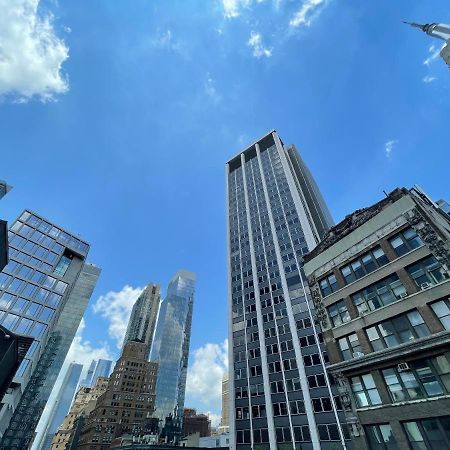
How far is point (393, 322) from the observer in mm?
19422

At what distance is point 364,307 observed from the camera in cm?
2167

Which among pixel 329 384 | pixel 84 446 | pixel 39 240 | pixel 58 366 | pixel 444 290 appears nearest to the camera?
pixel 444 290

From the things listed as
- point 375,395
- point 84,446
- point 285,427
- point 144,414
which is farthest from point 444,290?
point 84,446

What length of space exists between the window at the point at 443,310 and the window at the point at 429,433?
4.93 m

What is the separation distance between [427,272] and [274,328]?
48811 mm

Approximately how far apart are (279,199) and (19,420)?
12667cm

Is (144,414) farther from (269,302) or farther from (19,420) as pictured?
(269,302)

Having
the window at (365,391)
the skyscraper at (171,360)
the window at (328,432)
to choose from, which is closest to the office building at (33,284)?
the window at (328,432)

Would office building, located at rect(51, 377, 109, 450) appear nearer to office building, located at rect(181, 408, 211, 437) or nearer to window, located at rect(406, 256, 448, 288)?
office building, located at rect(181, 408, 211, 437)

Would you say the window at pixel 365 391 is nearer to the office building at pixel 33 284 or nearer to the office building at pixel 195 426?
the office building at pixel 33 284

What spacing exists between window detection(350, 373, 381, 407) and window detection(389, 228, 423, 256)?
906 centimetres

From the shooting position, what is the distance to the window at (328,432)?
45406 millimetres

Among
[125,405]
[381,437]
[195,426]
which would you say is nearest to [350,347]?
[381,437]

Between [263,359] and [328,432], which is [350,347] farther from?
→ [263,359]
